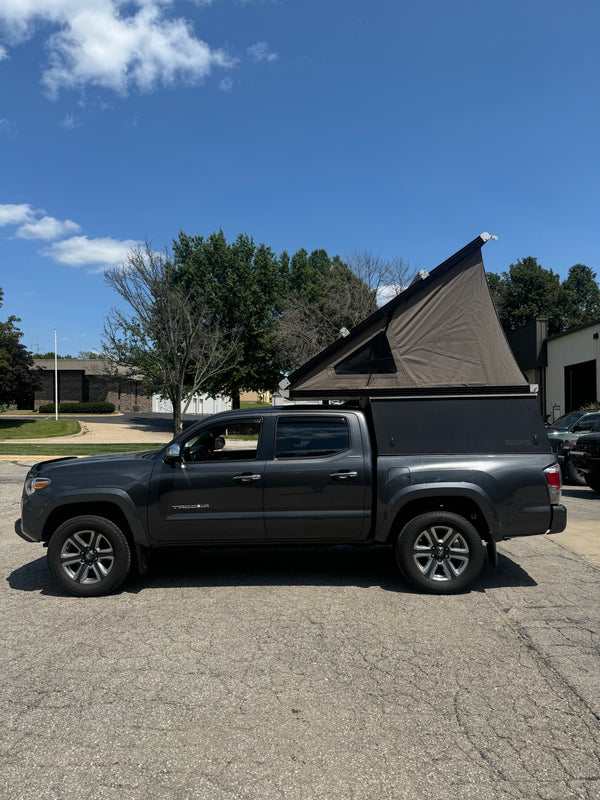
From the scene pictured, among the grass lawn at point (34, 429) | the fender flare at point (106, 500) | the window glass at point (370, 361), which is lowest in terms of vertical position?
the grass lawn at point (34, 429)

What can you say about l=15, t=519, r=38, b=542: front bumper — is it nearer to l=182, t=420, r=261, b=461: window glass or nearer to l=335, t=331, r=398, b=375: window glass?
l=182, t=420, r=261, b=461: window glass

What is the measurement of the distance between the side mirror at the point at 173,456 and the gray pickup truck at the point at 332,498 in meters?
0.01

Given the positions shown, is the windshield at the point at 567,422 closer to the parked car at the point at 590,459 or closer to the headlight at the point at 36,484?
the parked car at the point at 590,459

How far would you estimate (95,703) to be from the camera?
3.65 meters

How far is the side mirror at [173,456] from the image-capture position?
5.87 m

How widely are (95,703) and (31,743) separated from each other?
0.48 m

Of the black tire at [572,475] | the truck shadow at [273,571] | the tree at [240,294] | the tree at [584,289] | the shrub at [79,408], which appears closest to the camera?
the truck shadow at [273,571]

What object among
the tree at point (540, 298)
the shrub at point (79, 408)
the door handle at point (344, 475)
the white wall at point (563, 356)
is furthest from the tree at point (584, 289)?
the door handle at point (344, 475)

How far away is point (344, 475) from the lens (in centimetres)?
582

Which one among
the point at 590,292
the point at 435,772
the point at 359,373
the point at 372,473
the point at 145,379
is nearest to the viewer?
the point at 435,772

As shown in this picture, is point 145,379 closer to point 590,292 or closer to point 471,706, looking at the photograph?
point 471,706

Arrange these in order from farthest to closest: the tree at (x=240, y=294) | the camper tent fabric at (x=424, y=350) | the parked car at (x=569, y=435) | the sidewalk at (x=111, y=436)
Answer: the tree at (x=240, y=294) < the sidewalk at (x=111, y=436) < the parked car at (x=569, y=435) < the camper tent fabric at (x=424, y=350)

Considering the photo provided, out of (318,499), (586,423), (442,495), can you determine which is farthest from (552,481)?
(586,423)

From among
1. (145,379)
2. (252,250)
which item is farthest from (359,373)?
(252,250)
